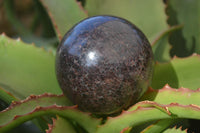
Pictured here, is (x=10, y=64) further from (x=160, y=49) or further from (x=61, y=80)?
(x=160, y=49)

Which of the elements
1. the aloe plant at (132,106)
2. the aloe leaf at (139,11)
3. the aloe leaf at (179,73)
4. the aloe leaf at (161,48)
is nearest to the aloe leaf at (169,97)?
the aloe plant at (132,106)

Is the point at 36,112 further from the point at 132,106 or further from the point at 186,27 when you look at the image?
the point at 186,27

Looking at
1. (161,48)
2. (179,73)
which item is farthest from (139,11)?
(179,73)

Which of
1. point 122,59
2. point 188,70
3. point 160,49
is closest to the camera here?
point 122,59

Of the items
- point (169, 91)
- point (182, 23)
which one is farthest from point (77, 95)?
point (182, 23)

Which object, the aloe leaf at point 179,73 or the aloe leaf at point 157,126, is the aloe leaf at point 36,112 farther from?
the aloe leaf at point 179,73

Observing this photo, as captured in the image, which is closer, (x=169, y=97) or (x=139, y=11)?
(x=169, y=97)
